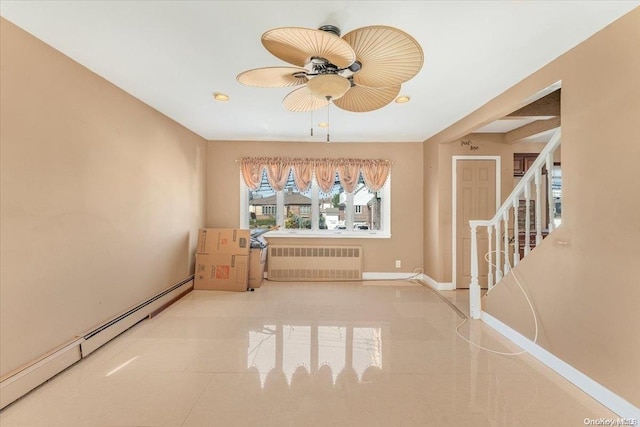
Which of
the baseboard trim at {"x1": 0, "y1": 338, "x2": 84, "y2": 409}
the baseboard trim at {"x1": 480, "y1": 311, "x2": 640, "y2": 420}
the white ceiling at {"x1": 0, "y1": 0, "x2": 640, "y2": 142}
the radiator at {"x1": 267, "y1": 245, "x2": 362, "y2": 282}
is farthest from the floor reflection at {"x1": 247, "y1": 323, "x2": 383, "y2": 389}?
the white ceiling at {"x1": 0, "y1": 0, "x2": 640, "y2": 142}

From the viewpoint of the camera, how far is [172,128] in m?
3.55

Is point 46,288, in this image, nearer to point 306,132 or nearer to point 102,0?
point 102,0

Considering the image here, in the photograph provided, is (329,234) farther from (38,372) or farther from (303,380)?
(38,372)

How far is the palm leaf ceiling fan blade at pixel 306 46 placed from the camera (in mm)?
1187

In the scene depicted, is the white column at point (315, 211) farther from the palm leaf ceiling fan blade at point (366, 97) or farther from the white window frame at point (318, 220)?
the palm leaf ceiling fan blade at point (366, 97)

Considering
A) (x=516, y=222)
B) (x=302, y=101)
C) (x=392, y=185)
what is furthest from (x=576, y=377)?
(x=392, y=185)

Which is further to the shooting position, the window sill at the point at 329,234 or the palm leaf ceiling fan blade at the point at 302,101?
the window sill at the point at 329,234

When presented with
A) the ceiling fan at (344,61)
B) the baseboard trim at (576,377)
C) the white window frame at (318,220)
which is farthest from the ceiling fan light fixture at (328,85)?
the white window frame at (318,220)

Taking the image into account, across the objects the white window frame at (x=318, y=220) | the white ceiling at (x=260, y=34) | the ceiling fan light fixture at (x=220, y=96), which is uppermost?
the ceiling fan light fixture at (x=220, y=96)

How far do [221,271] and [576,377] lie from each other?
389 cm

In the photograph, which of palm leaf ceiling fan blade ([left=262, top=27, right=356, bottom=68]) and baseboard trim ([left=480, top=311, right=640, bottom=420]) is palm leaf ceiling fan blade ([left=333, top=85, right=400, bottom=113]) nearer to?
palm leaf ceiling fan blade ([left=262, top=27, right=356, bottom=68])

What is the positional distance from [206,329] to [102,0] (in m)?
2.66

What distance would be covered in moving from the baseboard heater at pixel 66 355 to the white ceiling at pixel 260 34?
85.7 inches

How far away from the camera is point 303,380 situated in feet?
6.45
